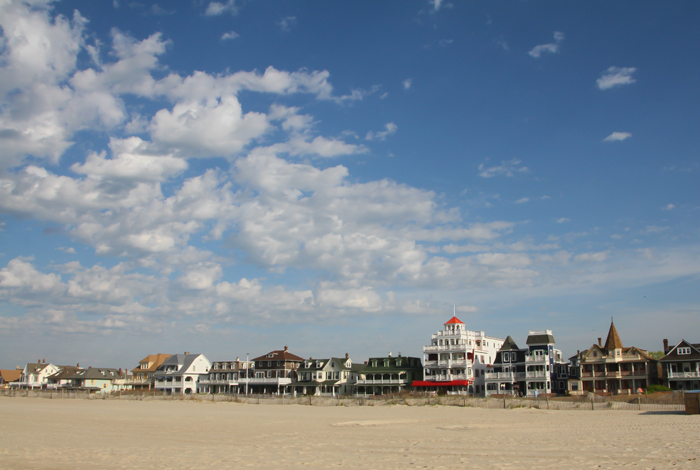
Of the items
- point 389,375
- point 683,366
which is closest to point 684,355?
point 683,366

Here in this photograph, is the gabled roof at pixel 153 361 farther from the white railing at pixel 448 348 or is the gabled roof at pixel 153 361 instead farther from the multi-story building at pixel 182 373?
the white railing at pixel 448 348

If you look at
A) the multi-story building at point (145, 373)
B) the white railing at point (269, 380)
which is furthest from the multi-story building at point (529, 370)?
the multi-story building at point (145, 373)

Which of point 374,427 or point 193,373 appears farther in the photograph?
point 193,373

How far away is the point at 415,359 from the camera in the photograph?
87938mm

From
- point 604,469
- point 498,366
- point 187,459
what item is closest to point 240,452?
point 187,459

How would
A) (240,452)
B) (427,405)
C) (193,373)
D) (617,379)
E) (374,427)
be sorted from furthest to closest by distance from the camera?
(193,373) → (617,379) → (427,405) → (374,427) → (240,452)

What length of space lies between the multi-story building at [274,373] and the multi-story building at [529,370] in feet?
123

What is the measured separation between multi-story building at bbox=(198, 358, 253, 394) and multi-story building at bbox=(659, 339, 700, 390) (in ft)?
220

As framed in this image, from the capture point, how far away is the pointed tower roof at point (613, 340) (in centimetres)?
6938

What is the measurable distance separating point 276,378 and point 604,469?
86236 millimetres

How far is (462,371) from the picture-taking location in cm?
7662

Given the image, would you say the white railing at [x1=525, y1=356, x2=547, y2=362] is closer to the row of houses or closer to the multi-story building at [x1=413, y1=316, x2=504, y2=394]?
the row of houses

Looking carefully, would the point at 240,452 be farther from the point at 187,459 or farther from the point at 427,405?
the point at 427,405

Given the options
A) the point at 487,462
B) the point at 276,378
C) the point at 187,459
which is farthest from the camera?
the point at 276,378
